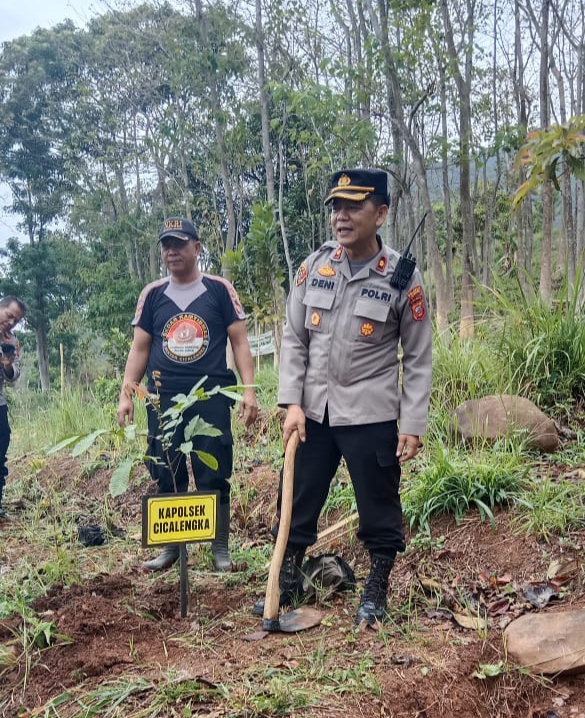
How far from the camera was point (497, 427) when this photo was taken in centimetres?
399

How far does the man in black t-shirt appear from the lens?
3.29 meters

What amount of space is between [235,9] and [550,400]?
11.4m

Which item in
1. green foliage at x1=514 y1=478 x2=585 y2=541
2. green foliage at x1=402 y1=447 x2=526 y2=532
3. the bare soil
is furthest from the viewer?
green foliage at x1=402 y1=447 x2=526 y2=532

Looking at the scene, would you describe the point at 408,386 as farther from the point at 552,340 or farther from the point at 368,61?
the point at 368,61

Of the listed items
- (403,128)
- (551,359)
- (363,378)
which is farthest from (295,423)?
(403,128)

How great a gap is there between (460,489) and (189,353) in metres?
1.60

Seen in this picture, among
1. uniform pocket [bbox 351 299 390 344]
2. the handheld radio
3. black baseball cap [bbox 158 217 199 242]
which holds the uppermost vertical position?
black baseball cap [bbox 158 217 199 242]

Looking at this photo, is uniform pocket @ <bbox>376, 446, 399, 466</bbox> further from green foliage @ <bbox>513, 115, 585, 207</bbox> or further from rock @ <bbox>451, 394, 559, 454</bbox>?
rock @ <bbox>451, 394, 559, 454</bbox>

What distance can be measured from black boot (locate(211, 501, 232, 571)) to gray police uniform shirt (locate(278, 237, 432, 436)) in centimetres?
103

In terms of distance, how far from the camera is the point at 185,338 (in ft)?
10.8

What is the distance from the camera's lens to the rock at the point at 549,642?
7.16ft

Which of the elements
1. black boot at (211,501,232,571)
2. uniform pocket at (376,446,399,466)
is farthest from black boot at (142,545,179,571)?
uniform pocket at (376,446,399,466)

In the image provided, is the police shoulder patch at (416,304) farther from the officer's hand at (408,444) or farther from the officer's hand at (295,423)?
the officer's hand at (295,423)

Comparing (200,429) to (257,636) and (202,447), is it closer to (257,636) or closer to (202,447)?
(202,447)
